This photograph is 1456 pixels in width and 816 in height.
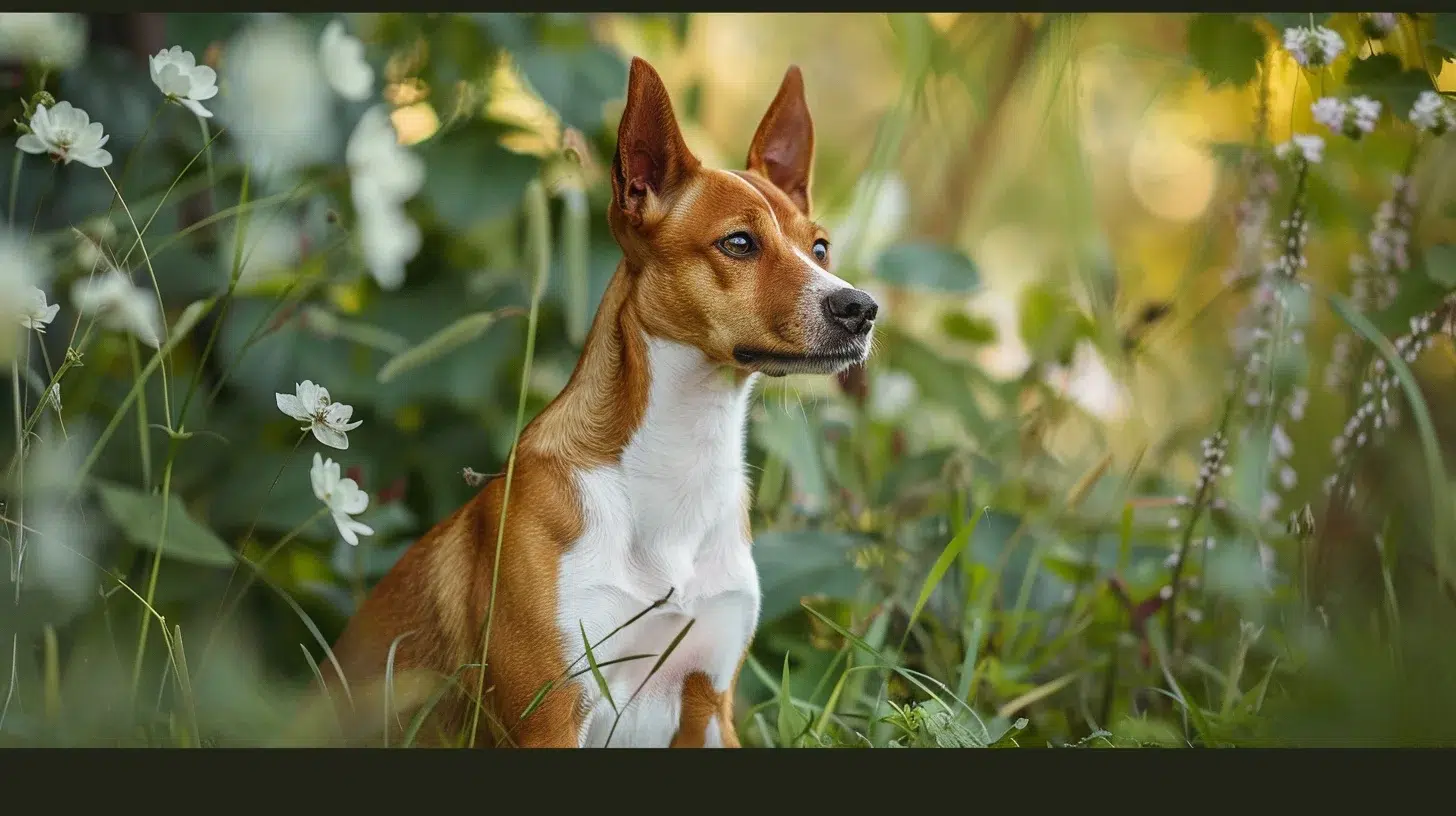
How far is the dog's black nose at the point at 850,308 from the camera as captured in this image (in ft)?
5.34

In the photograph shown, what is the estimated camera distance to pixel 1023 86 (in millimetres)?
2812

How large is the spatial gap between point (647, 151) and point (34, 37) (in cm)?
125

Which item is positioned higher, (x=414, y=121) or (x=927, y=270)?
(x=414, y=121)

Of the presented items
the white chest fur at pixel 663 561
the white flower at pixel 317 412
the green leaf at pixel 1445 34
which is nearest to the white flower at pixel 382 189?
the white flower at pixel 317 412

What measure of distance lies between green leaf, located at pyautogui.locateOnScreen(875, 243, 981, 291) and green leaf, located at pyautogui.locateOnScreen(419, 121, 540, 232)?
2.73ft

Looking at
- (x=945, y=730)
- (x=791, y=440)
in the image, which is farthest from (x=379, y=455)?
(x=945, y=730)

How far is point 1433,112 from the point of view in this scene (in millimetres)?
2125

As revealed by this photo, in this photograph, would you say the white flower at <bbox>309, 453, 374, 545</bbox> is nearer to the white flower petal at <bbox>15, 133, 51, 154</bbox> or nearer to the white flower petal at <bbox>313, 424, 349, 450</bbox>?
the white flower petal at <bbox>313, 424, 349, 450</bbox>

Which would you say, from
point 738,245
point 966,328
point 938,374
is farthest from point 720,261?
point 966,328

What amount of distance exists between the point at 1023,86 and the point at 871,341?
1.35 metres

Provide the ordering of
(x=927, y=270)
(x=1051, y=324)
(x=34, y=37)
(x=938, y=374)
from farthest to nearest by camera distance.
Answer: (x=1051, y=324)
(x=938, y=374)
(x=927, y=270)
(x=34, y=37)

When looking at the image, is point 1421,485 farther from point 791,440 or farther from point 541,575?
point 541,575

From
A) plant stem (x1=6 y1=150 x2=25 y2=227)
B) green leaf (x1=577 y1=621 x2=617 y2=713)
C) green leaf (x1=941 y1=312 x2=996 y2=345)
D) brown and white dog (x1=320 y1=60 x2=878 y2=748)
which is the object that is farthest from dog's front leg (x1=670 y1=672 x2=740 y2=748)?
green leaf (x1=941 y1=312 x2=996 y2=345)

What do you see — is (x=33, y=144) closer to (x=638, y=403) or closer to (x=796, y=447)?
(x=638, y=403)
